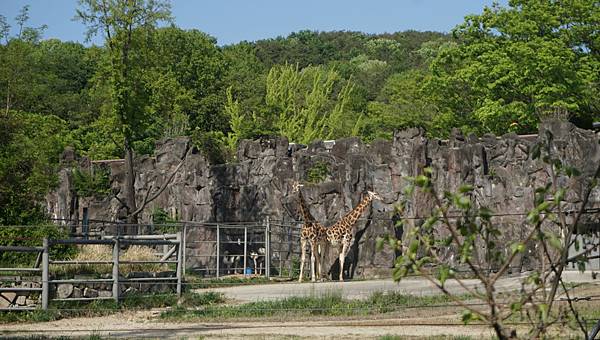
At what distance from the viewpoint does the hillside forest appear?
113 ft

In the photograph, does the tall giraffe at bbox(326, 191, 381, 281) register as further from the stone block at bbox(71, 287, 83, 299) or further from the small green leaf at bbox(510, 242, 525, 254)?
the small green leaf at bbox(510, 242, 525, 254)

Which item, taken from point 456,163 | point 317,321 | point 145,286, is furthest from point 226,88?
point 317,321

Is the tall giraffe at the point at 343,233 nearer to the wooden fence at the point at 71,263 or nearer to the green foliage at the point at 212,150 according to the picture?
the wooden fence at the point at 71,263

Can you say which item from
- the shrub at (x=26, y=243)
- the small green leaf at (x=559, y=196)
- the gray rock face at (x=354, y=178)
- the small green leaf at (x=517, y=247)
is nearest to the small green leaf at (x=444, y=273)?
the small green leaf at (x=517, y=247)

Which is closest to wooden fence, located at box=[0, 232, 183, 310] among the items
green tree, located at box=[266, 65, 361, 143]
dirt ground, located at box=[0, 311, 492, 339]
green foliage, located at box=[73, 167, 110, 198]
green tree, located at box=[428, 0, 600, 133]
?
dirt ground, located at box=[0, 311, 492, 339]

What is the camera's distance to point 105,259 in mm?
22844

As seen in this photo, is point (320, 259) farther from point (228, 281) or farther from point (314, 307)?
point (314, 307)

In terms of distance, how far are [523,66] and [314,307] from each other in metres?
33.5

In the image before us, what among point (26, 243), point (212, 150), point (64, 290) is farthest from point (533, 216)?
point (212, 150)

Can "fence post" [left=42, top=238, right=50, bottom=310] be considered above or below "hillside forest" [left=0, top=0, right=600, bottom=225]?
below

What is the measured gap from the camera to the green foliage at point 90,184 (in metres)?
44.2

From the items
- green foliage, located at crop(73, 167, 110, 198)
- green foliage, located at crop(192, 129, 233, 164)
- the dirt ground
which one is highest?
green foliage, located at crop(192, 129, 233, 164)

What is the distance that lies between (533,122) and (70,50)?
62.4 m

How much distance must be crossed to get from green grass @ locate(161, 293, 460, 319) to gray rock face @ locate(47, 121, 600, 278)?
12.6m
